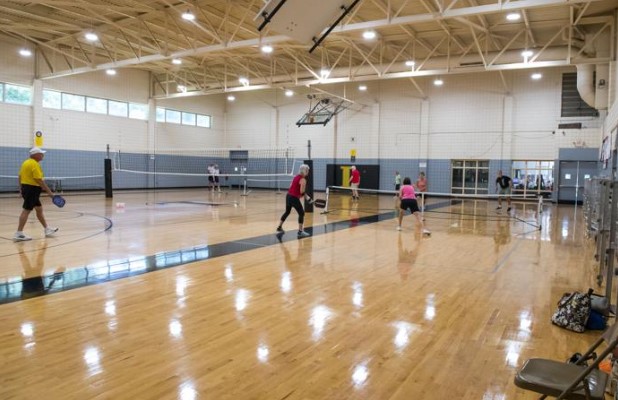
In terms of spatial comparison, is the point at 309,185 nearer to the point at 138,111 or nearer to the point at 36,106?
the point at 36,106

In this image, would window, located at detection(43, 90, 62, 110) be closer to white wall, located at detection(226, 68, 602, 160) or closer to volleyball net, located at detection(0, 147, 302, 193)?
volleyball net, located at detection(0, 147, 302, 193)

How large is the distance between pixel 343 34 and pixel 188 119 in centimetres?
1525

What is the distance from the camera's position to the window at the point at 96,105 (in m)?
23.8

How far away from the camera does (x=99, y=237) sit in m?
9.23

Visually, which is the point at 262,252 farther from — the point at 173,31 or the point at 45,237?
the point at 173,31

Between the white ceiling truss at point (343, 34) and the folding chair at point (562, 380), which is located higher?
the white ceiling truss at point (343, 34)

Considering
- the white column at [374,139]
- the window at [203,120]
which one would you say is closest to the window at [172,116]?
the window at [203,120]

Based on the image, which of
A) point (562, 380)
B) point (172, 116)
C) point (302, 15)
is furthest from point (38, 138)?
point (562, 380)

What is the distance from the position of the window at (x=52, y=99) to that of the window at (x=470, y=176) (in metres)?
21.1

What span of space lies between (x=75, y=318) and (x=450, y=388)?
3568 mm

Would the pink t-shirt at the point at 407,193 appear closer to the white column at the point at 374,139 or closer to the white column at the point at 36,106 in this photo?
the white column at the point at 374,139

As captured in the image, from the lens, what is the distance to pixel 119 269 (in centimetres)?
650

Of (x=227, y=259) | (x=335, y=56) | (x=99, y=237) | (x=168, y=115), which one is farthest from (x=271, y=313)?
(x=168, y=115)

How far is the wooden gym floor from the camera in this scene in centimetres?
319
